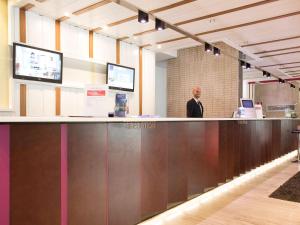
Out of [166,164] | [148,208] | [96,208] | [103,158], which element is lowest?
[148,208]

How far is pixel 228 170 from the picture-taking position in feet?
13.7

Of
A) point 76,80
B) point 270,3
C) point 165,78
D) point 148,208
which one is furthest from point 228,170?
point 165,78

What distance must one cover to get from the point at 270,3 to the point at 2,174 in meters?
4.83

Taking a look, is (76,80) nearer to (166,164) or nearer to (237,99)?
(166,164)

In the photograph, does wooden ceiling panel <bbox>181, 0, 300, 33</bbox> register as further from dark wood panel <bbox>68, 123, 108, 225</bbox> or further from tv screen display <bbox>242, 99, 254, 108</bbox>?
dark wood panel <bbox>68, 123, 108, 225</bbox>

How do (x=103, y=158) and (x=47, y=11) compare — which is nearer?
(x=103, y=158)

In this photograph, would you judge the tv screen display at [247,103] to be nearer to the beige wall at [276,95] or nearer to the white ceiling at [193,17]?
the white ceiling at [193,17]

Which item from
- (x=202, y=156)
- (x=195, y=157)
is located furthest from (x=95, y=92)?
(x=202, y=156)

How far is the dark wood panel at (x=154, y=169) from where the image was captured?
267 centimetres

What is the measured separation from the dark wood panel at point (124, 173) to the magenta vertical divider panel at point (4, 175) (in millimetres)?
823

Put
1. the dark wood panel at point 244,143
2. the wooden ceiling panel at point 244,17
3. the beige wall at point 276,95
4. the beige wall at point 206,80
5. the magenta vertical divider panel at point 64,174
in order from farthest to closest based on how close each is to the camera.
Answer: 1. the beige wall at point 276,95
2. the beige wall at point 206,80
3. the wooden ceiling panel at point 244,17
4. the dark wood panel at point 244,143
5. the magenta vertical divider panel at point 64,174

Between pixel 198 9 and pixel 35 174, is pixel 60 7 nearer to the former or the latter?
pixel 198 9

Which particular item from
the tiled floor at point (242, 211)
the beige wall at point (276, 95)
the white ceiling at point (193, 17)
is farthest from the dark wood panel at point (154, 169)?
the beige wall at point (276, 95)

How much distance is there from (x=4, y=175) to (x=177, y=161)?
6.20 ft
